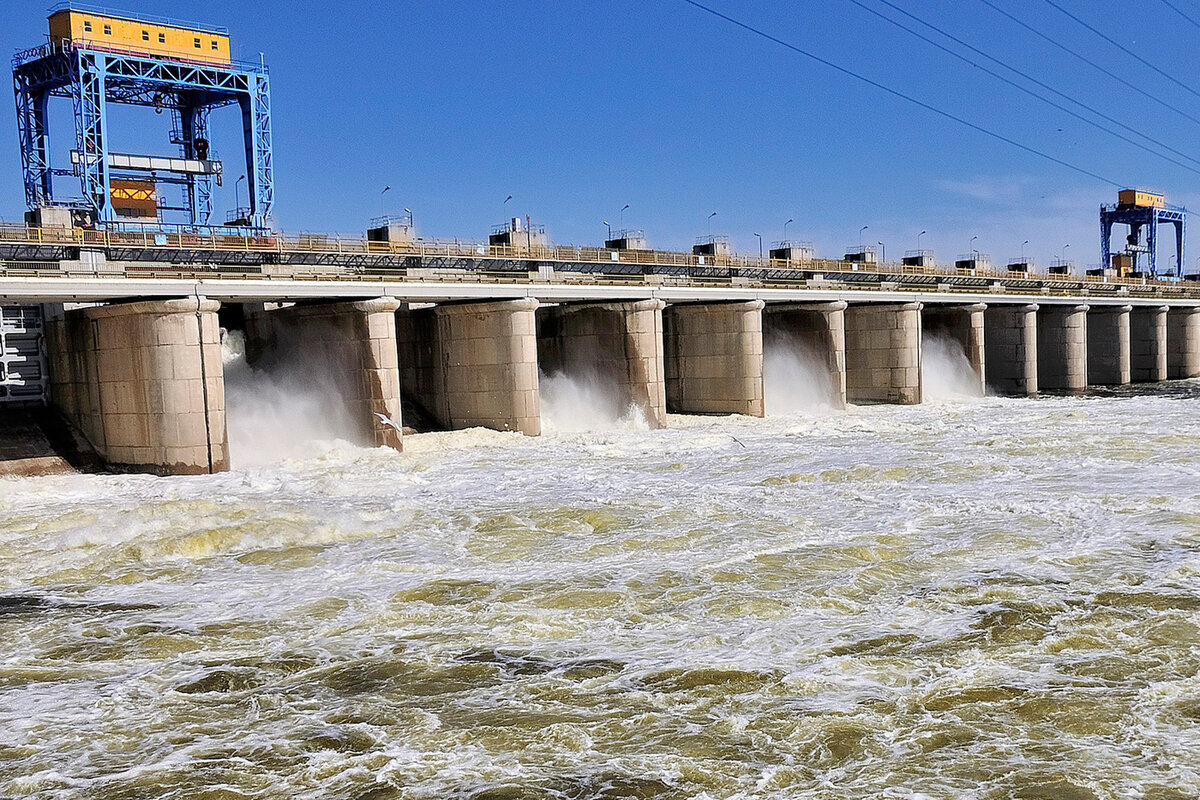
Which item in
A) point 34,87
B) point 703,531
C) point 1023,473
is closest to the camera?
point 703,531

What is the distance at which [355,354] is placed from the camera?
102 ft

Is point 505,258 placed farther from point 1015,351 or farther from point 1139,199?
point 1139,199

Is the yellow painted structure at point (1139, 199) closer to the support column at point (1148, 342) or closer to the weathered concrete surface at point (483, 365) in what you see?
the support column at point (1148, 342)

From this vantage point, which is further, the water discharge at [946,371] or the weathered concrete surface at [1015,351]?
the weathered concrete surface at [1015,351]

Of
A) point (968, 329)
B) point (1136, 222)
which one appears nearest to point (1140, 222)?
point (1136, 222)

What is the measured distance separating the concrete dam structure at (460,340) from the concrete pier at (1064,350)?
0.44 m

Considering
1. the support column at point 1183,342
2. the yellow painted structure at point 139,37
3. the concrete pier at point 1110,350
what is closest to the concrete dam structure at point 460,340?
the concrete pier at point 1110,350

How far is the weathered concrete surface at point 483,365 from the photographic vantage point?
33.9m

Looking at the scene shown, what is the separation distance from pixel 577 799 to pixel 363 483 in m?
17.9

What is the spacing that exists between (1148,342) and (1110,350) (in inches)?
184

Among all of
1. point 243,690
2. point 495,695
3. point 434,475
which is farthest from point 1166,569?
point 434,475

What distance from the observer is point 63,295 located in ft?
81.2

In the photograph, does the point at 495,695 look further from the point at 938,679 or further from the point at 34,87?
the point at 34,87

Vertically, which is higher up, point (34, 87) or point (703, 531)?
point (34, 87)
